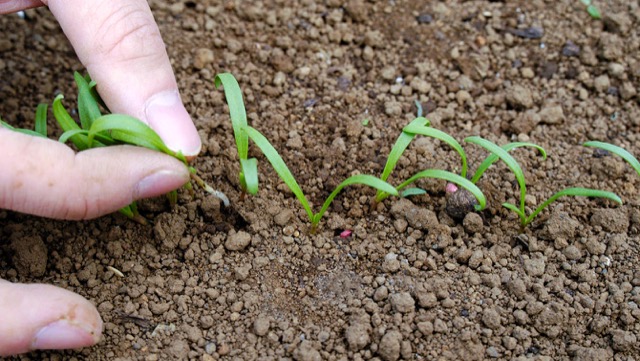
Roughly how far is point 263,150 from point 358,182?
31 cm

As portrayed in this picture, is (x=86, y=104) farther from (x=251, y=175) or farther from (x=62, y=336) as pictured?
(x=62, y=336)

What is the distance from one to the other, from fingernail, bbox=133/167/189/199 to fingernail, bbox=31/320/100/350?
39 centimetres

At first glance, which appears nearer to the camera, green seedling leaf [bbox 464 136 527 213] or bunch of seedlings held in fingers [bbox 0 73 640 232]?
bunch of seedlings held in fingers [bbox 0 73 640 232]

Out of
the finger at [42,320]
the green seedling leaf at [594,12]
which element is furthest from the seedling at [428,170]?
the green seedling leaf at [594,12]

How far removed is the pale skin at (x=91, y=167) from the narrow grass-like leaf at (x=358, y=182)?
1.52 feet

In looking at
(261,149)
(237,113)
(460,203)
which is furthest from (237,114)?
(460,203)

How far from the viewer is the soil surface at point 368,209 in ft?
6.83

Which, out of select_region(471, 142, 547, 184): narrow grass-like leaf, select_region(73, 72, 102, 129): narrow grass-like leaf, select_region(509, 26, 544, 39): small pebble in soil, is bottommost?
select_region(471, 142, 547, 184): narrow grass-like leaf

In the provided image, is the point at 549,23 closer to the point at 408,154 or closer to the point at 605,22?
the point at 605,22

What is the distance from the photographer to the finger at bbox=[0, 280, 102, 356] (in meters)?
1.81

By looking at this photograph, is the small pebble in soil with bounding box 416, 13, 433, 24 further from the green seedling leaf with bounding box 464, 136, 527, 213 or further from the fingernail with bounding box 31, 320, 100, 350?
the fingernail with bounding box 31, 320, 100, 350

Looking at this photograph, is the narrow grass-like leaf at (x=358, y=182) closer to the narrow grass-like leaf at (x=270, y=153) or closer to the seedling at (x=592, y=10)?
the narrow grass-like leaf at (x=270, y=153)

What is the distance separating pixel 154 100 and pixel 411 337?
1.03m

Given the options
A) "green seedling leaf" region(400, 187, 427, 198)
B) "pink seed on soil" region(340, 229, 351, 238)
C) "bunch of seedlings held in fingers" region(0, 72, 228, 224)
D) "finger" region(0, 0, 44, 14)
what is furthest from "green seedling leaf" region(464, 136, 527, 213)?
"finger" region(0, 0, 44, 14)
